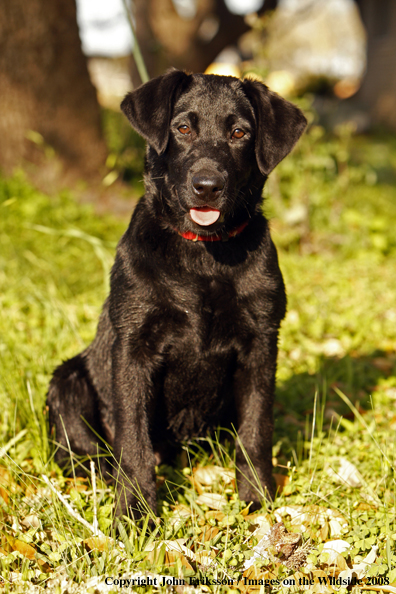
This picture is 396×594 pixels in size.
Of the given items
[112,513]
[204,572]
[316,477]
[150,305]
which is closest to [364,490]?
[316,477]

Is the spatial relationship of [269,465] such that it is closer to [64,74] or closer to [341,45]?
[64,74]

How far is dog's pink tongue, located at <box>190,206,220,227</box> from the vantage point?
2195 mm

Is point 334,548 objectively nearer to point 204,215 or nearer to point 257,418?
point 257,418

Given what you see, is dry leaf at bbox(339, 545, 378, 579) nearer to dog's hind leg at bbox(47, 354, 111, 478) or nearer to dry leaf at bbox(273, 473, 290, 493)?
dry leaf at bbox(273, 473, 290, 493)

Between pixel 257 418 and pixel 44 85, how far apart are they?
16.8 feet

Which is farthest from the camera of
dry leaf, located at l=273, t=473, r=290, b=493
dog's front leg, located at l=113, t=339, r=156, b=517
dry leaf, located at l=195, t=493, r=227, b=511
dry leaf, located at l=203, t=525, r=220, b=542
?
dry leaf, located at l=273, t=473, r=290, b=493

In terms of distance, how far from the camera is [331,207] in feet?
23.0

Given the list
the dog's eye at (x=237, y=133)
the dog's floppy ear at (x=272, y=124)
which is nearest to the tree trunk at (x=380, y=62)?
the dog's floppy ear at (x=272, y=124)

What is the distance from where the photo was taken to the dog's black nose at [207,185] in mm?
2127

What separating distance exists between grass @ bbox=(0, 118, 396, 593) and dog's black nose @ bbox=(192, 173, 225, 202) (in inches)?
39.9

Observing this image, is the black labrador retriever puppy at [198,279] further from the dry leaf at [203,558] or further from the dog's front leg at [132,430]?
the dry leaf at [203,558]

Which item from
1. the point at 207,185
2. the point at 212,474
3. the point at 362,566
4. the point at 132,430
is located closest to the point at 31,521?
the point at 132,430

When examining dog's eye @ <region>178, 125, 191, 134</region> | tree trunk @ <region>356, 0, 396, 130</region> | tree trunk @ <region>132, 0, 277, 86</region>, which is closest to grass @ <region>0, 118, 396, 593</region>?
dog's eye @ <region>178, 125, 191, 134</region>

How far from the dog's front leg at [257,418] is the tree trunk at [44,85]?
4.81 m
